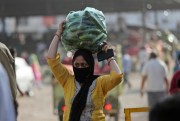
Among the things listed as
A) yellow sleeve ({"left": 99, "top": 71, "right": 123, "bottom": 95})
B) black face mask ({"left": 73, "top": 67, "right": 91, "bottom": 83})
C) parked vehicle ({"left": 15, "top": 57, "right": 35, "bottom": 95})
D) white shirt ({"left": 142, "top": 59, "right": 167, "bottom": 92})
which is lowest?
yellow sleeve ({"left": 99, "top": 71, "right": 123, "bottom": 95})

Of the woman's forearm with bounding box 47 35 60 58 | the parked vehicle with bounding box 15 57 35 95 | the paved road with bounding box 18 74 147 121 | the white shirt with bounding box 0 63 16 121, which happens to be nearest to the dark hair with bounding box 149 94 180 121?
the white shirt with bounding box 0 63 16 121

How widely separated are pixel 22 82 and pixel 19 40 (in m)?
21.1

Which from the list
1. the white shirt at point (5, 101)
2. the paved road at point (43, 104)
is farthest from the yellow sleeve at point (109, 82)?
the paved road at point (43, 104)

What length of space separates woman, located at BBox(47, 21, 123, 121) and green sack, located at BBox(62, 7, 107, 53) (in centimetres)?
11

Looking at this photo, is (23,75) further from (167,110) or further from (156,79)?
(167,110)

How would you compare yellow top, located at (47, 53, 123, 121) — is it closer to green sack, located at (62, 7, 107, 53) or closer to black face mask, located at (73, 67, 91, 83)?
black face mask, located at (73, 67, 91, 83)

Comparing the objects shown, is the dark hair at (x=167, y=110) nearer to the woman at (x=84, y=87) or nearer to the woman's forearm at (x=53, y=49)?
the woman at (x=84, y=87)

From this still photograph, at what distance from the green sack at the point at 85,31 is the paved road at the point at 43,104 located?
7415 millimetres

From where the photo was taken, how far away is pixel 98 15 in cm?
587

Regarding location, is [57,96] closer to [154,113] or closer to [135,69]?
[154,113]

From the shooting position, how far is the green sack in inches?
223

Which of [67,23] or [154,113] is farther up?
[67,23]

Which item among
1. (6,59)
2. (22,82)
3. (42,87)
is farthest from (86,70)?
(42,87)

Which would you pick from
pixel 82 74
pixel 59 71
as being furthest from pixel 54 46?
pixel 82 74
